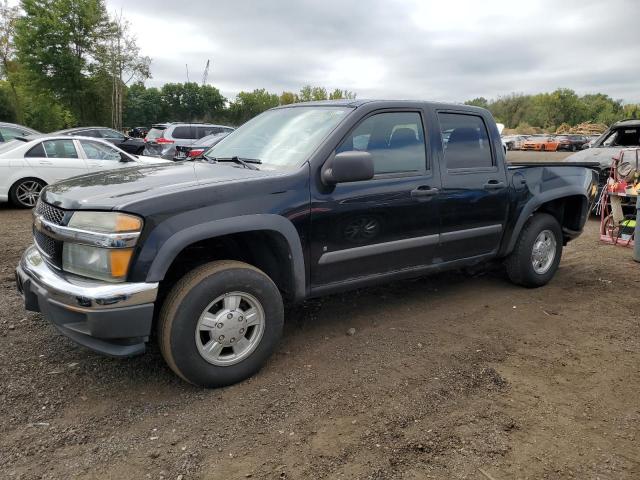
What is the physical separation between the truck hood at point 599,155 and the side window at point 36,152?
9930 millimetres

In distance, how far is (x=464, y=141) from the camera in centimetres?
441

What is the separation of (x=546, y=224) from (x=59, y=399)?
447cm

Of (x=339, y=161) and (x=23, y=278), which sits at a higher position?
(x=339, y=161)

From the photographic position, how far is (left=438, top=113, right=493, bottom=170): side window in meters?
4.23

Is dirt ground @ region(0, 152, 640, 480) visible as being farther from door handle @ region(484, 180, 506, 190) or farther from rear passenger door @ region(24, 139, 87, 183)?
rear passenger door @ region(24, 139, 87, 183)

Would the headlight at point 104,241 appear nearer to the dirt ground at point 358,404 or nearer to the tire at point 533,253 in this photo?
the dirt ground at point 358,404

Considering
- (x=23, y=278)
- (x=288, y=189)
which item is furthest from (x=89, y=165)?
(x=288, y=189)

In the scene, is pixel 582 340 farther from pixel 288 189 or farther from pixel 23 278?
pixel 23 278

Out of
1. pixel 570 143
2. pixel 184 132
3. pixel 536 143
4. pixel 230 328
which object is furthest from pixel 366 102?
pixel 536 143

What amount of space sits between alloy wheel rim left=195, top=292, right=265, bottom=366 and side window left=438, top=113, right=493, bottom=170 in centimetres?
209

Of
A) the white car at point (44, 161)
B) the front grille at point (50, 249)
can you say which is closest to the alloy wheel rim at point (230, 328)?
the front grille at point (50, 249)

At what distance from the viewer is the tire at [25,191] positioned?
30.6 ft

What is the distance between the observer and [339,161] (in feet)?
10.7

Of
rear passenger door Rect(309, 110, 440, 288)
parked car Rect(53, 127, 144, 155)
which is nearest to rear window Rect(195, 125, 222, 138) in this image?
parked car Rect(53, 127, 144, 155)
